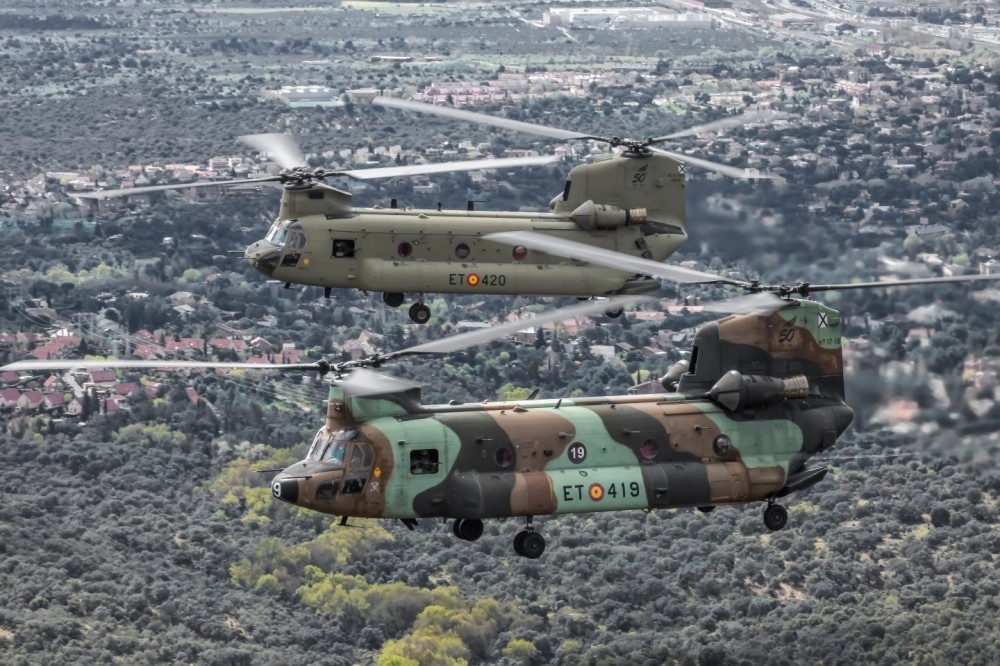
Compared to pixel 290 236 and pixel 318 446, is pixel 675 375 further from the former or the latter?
pixel 290 236

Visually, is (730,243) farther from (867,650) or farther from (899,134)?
(899,134)

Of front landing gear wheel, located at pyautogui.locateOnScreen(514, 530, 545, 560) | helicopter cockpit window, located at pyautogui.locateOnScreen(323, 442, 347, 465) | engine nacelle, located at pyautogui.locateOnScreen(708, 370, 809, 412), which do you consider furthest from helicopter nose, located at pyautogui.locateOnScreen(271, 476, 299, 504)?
engine nacelle, located at pyautogui.locateOnScreen(708, 370, 809, 412)

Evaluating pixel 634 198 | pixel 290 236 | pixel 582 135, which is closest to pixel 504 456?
pixel 290 236

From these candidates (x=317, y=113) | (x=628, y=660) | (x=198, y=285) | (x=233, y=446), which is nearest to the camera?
(x=628, y=660)

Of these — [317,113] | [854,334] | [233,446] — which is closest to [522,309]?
[233,446]

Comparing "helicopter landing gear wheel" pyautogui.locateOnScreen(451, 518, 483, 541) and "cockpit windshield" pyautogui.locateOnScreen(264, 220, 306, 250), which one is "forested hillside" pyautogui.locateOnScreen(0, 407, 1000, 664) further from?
→ "helicopter landing gear wheel" pyautogui.locateOnScreen(451, 518, 483, 541)

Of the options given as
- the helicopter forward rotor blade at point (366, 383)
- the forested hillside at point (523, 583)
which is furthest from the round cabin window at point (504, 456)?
the forested hillside at point (523, 583)
